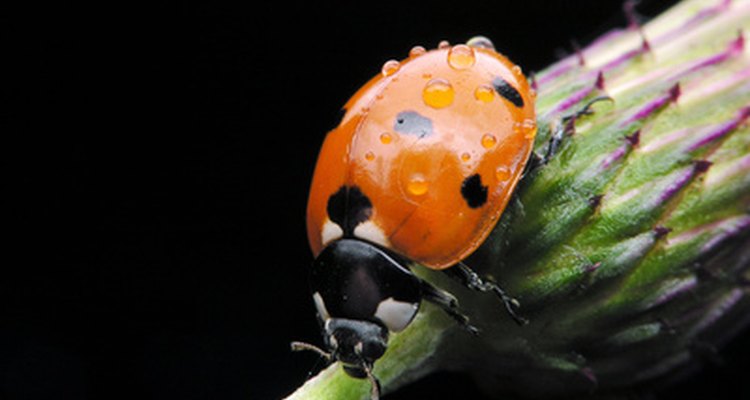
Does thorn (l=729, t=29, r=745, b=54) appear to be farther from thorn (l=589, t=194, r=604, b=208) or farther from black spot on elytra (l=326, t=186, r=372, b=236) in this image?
black spot on elytra (l=326, t=186, r=372, b=236)

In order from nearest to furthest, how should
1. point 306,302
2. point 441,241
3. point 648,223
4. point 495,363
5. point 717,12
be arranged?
1. point 441,241
2. point 648,223
3. point 495,363
4. point 717,12
5. point 306,302

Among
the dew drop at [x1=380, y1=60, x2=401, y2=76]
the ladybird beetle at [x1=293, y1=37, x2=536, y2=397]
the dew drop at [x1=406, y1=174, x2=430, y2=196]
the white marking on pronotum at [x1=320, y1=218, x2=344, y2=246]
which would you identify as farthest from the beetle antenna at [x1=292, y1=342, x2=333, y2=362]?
the dew drop at [x1=380, y1=60, x2=401, y2=76]

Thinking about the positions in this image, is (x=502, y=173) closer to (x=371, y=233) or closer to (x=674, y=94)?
(x=371, y=233)

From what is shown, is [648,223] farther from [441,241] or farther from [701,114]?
[441,241]

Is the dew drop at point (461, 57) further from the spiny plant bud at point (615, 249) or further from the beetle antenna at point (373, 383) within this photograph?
the beetle antenna at point (373, 383)

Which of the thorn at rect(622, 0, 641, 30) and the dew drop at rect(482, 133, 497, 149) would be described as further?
the thorn at rect(622, 0, 641, 30)

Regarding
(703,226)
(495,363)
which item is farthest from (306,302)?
(703,226)

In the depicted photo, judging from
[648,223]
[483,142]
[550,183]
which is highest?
[483,142]
